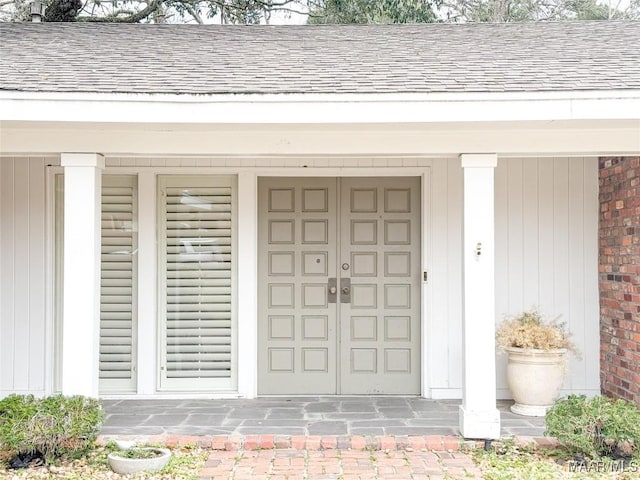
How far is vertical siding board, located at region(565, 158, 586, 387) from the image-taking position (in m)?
6.10

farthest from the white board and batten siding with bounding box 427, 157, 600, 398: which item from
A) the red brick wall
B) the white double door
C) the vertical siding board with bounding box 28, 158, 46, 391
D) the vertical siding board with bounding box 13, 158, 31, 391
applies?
the vertical siding board with bounding box 13, 158, 31, 391

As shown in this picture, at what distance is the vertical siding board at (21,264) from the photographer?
6.05 m

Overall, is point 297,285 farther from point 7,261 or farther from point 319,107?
point 7,261

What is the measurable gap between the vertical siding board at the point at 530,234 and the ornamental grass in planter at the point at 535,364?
537mm

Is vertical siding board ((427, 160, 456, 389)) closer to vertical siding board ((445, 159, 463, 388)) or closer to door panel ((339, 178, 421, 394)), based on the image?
vertical siding board ((445, 159, 463, 388))

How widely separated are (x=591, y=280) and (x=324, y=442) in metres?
2.94

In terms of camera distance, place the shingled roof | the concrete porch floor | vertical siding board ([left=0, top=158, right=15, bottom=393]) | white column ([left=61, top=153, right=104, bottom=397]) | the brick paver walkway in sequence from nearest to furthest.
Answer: the brick paver walkway → the shingled roof → white column ([left=61, top=153, right=104, bottom=397]) → the concrete porch floor → vertical siding board ([left=0, top=158, right=15, bottom=393])

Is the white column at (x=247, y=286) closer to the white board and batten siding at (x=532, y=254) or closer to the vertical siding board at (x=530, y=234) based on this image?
the white board and batten siding at (x=532, y=254)

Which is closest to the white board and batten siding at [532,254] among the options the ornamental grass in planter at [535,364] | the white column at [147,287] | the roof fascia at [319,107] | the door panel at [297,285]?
the ornamental grass in planter at [535,364]

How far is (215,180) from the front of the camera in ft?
20.3

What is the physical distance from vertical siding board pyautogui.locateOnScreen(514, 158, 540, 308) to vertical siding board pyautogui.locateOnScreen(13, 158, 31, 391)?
438 cm

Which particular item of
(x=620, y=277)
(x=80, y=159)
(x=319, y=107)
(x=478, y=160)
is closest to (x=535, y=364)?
(x=620, y=277)

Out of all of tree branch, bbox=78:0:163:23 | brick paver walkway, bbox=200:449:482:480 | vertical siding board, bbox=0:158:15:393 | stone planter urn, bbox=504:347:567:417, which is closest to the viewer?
brick paver walkway, bbox=200:449:482:480

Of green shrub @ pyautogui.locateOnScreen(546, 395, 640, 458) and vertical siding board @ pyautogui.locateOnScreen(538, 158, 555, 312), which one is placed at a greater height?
vertical siding board @ pyautogui.locateOnScreen(538, 158, 555, 312)
